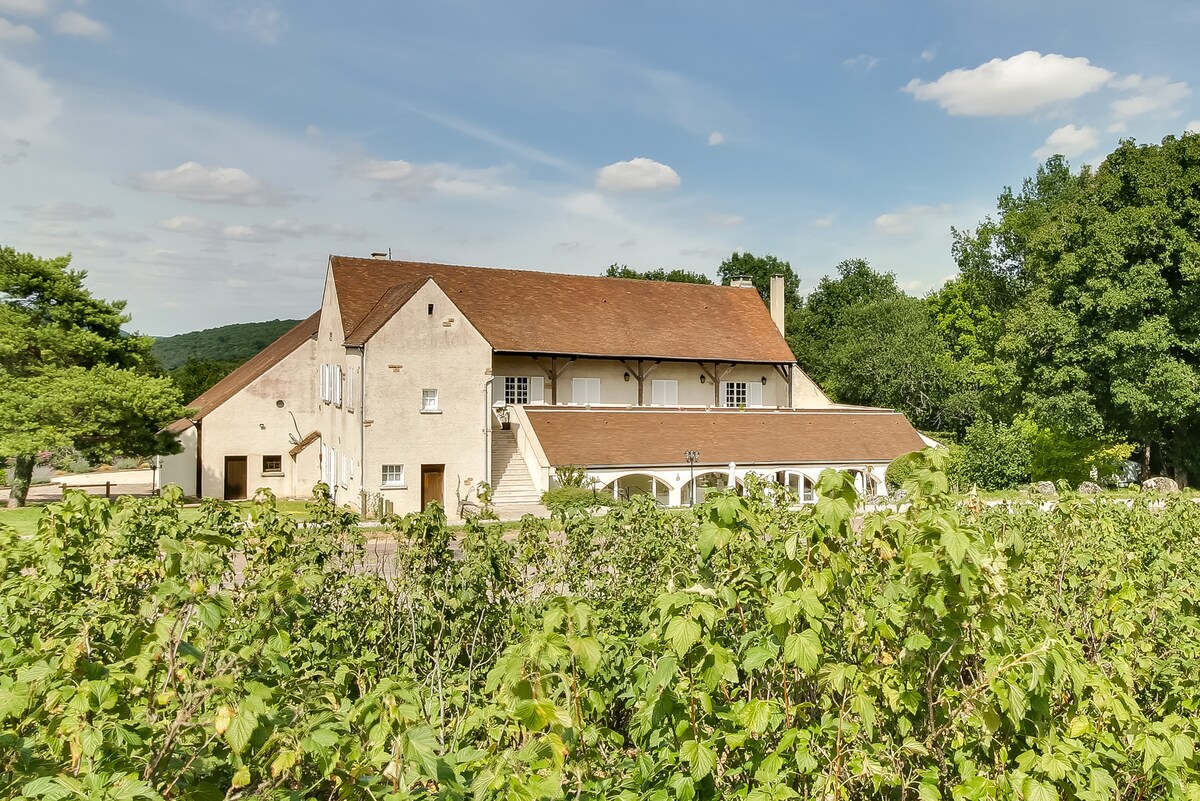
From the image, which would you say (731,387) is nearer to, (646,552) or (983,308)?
(983,308)

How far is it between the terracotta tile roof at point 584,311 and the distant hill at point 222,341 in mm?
115987

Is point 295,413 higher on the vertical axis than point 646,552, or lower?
higher

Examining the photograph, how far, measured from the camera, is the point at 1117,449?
35.1 m

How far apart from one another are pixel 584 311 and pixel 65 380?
20760 millimetres

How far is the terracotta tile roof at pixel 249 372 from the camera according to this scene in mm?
33469

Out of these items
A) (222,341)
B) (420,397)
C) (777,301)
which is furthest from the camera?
(222,341)

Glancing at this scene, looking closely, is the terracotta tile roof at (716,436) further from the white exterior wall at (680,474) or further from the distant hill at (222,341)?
the distant hill at (222,341)

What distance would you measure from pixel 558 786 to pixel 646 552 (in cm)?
529

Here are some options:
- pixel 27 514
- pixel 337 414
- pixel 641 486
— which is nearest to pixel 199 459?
pixel 337 414

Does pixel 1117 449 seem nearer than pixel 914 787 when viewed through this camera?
No

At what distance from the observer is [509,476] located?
101 ft

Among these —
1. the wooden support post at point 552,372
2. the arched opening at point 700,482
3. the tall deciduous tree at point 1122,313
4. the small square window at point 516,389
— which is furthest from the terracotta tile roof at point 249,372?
the tall deciduous tree at point 1122,313

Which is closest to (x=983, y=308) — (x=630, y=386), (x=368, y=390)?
(x=630, y=386)

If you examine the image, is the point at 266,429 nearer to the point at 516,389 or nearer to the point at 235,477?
the point at 235,477
